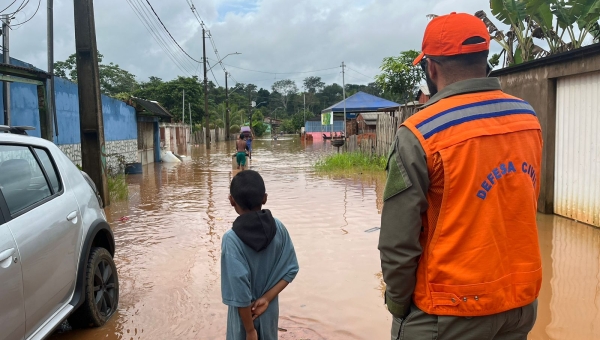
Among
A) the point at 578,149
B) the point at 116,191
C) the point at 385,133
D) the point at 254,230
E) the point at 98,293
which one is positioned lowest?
the point at 98,293

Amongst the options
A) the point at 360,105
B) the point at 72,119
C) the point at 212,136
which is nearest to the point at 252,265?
the point at 72,119

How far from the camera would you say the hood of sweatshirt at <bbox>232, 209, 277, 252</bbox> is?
99.2 inches

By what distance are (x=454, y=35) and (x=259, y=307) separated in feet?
5.21

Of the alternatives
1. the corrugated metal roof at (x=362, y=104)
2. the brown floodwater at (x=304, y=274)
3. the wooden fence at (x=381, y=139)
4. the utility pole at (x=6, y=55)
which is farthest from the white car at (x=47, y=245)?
the corrugated metal roof at (x=362, y=104)

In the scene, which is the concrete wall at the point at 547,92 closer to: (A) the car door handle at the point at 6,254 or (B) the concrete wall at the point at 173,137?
(A) the car door handle at the point at 6,254

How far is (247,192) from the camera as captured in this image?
8.52 feet

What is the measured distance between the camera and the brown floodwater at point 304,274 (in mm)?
4383

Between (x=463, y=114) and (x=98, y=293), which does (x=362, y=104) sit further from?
(x=463, y=114)

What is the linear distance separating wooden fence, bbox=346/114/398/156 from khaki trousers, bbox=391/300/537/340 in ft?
44.4

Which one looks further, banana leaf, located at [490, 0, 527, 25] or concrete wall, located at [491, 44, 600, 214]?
banana leaf, located at [490, 0, 527, 25]

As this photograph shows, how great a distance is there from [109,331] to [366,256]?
335cm

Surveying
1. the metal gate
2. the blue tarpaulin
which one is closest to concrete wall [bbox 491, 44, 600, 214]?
the metal gate

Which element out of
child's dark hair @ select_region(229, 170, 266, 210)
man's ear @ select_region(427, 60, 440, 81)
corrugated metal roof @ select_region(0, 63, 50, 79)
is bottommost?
child's dark hair @ select_region(229, 170, 266, 210)

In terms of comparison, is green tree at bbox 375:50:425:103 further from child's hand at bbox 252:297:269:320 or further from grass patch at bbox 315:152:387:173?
child's hand at bbox 252:297:269:320
